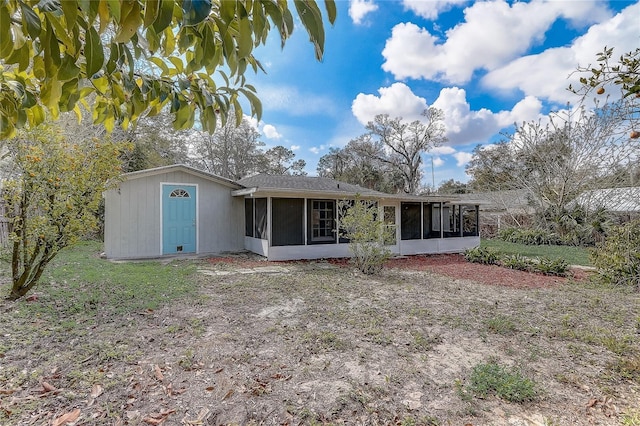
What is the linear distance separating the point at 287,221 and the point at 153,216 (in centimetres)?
Result: 385

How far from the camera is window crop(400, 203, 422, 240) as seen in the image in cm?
1116

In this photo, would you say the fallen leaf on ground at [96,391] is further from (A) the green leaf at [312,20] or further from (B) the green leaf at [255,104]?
(A) the green leaf at [312,20]

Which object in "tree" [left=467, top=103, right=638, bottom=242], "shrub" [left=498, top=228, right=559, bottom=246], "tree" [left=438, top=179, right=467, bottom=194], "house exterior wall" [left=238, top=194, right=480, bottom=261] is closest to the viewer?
"house exterior wall" [left=238, top=194, right=480, bottom=261]

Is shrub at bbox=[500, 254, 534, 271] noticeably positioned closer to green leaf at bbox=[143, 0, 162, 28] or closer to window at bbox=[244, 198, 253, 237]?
window at bbox=[244, 198, 253, 237]

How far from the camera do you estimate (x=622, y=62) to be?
1.67m

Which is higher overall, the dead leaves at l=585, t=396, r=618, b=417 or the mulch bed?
the dead leaves at l=585, t=396, r=618, b=417

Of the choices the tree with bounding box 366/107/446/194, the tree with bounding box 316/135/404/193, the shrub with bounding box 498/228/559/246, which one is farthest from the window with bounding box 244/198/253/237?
the tree with bounding box 366/107/446/194

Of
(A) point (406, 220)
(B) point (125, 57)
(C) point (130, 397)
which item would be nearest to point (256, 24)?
(B) point (125, 57)

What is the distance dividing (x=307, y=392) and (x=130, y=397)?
49.0 inches

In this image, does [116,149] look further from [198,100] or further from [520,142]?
[520,142]

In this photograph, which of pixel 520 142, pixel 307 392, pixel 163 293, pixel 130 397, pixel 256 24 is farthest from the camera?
pixel 520 142

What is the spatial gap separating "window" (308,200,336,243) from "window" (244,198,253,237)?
2031mm

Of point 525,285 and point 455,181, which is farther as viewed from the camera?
point 455,181

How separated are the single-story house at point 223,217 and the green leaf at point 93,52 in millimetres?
7430
